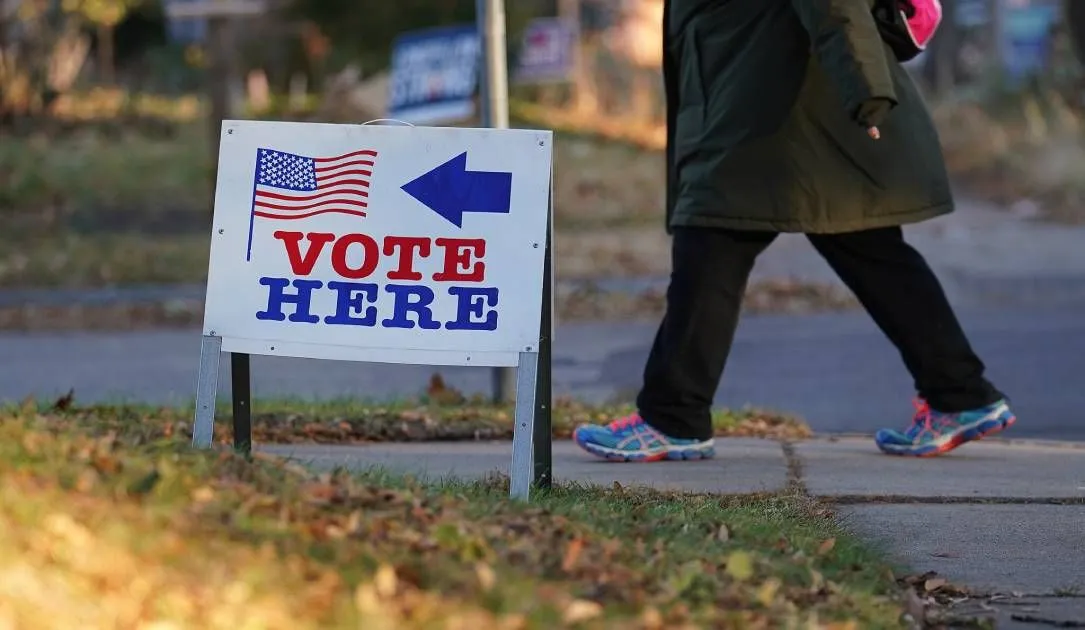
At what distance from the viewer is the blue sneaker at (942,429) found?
18.4 feet

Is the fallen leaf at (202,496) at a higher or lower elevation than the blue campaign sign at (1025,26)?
lower

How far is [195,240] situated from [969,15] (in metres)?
26.1

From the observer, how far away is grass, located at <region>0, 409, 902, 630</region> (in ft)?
9.25

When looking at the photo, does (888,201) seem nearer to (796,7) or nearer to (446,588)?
(796,7)

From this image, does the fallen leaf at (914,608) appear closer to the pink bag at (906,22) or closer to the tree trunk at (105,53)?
the pink bag at (906,22)

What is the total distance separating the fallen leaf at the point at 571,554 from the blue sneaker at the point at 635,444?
201 centimetres

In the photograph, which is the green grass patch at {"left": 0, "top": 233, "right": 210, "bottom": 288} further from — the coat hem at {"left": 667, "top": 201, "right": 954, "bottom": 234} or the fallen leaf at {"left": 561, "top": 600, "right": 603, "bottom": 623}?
the fallen leaf at {"left": 561, "top": 600, "right": 603, "bottom": 623}

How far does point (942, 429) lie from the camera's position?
5672mm

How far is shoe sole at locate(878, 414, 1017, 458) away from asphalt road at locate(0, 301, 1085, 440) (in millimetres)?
1351

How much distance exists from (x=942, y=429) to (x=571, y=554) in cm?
264

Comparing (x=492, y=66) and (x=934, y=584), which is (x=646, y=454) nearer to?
(x=934, y=584)

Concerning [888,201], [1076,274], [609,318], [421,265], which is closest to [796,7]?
[888,201]

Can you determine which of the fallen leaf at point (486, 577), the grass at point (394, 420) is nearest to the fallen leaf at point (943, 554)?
the fallen leaf at point (486, 577)

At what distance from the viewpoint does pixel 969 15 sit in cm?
3688
